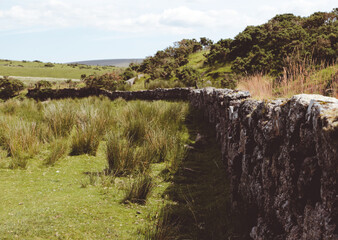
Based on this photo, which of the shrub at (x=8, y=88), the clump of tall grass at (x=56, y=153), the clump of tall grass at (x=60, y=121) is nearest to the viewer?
the clump of tall grass at (x=56, y=153)

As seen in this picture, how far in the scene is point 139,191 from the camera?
341cm

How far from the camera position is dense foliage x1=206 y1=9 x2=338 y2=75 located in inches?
426

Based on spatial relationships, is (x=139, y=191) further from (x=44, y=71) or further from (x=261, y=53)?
(x=44, y=71)

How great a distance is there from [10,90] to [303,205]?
3293 cm

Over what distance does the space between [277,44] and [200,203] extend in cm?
1445

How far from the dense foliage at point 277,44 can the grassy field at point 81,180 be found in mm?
8241

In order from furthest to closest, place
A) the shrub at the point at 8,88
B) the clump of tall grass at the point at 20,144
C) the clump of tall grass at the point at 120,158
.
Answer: the shrub at the point at 8,88 < the clump of tall grass at the point at 20,144 < the clump of tall grass at the point at 120,158

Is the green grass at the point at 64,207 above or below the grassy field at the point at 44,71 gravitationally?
below

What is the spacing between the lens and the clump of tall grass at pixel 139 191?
133 inches

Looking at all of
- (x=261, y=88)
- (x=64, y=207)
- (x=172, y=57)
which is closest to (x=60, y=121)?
(x=64, y=207)

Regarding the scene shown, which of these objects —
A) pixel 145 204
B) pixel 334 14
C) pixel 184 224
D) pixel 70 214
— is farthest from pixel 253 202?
pixel 334 14

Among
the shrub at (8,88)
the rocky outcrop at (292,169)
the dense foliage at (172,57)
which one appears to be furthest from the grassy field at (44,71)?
the rocky outcrop at (292,169)

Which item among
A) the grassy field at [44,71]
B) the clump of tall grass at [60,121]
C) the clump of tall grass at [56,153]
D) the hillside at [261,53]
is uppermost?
the grassy field at [44,71]

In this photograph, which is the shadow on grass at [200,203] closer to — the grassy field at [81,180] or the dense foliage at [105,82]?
the grassy field at [81,180]
